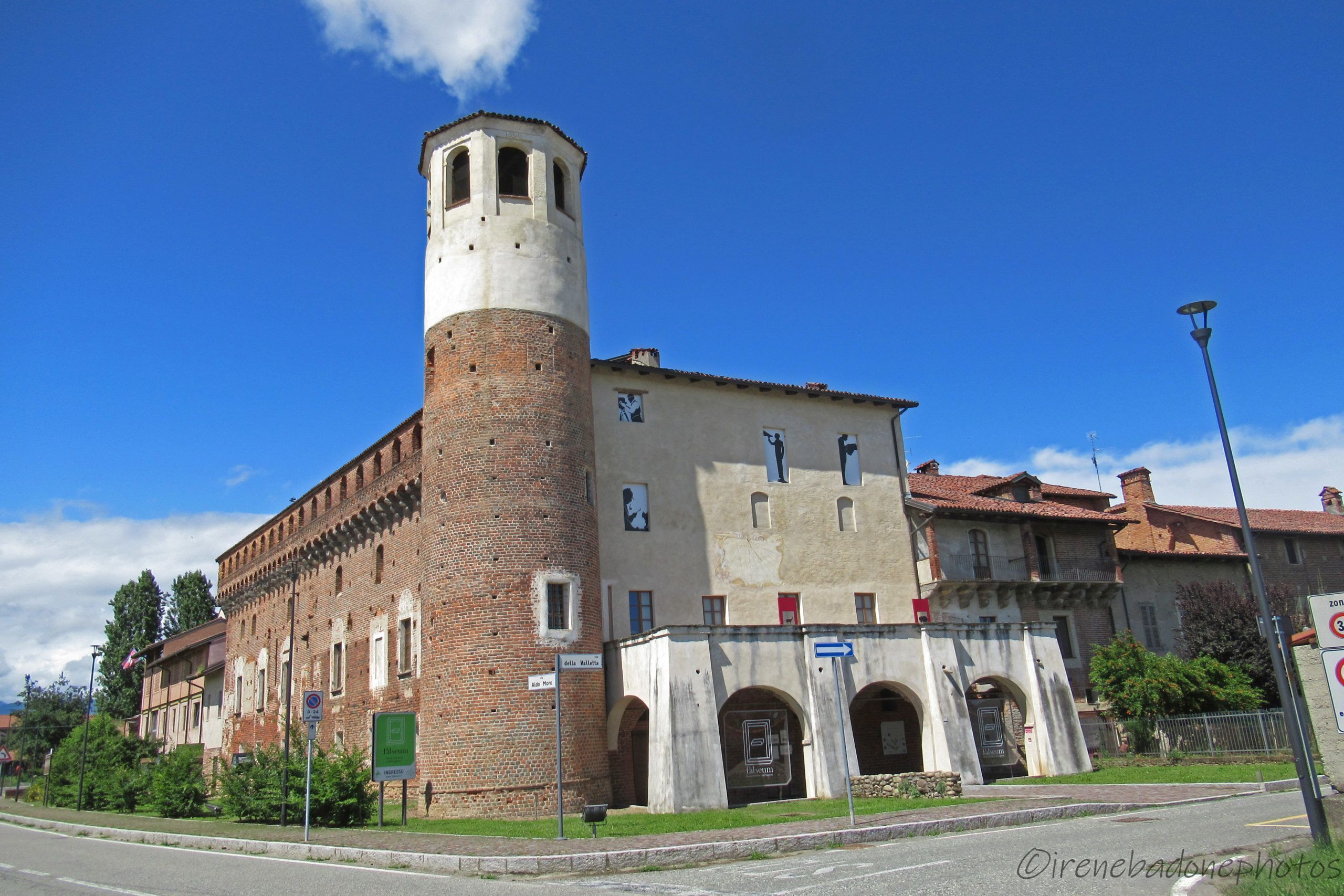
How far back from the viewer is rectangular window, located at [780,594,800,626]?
30266 millimetres

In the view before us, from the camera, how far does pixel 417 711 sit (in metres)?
27.3

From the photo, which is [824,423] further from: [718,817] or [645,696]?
[718,817]

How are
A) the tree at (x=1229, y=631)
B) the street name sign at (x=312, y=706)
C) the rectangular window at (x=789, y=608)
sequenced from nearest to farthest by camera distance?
the street name sign at (x=312, y=706)
the rectangular window at (x=789, y=608)
the tree at (x=1229, y=631)

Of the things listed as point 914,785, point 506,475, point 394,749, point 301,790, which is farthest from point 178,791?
point 914,785

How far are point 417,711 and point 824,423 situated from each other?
53.0ft

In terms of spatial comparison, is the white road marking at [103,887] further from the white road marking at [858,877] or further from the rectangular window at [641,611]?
the rectangular window at [641,611]

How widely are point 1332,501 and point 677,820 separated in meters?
52.0

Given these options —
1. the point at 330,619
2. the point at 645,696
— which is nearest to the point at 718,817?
the point at 645,696

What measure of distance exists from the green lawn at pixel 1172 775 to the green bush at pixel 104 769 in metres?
28.1

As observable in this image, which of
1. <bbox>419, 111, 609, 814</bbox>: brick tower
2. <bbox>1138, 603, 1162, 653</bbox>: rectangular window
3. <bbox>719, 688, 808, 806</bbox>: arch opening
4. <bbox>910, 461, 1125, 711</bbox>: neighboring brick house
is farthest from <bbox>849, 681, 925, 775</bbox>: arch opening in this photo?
<bbox>1138, 603, 1162, 653</bbox>: rectangular window

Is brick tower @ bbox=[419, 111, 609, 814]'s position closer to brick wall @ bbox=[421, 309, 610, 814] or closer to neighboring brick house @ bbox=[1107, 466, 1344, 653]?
brick wall @ bbox=[421, 309, 610, 814]

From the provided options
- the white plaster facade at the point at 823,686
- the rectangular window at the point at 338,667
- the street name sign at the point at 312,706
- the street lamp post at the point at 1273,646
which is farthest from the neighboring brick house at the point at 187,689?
the street lamp post at the point at 1273,646

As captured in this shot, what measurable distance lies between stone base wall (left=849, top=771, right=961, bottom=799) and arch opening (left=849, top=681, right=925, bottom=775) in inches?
299

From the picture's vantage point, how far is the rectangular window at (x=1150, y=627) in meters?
36.5
